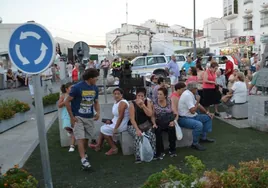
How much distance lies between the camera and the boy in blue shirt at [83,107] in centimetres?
509

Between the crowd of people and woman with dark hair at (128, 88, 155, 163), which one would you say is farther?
woman with dark hair at (128, 88, 155, 163)

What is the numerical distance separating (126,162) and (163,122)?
1.01 meters

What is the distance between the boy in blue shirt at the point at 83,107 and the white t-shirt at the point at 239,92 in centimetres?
461

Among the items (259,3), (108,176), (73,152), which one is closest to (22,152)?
(73,152)

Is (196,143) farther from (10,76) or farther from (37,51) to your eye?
(10,76)

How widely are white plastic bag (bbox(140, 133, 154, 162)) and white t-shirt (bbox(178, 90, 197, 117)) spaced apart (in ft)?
3.69

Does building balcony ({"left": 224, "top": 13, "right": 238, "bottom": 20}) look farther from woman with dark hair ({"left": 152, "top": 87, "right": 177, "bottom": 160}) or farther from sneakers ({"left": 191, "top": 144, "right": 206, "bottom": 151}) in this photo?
woman with dark hair ({"left": 152, "top": 87, "right": 177, "bottom": 160})

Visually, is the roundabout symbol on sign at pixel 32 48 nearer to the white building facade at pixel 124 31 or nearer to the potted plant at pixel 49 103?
the potted plant at pixel 49 103

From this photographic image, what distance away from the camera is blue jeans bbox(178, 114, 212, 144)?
600cm

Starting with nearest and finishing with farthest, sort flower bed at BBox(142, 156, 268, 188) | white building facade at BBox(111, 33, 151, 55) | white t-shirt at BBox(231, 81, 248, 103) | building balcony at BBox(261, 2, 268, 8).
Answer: flower bed at BBox(142, 156, 268, 188) → white t-shirt at BBox(231, 81, 248, 103) → building balcony at BBox(261, 2, 268, 8) → white building facade at BBox(111, 33, 151, 55)

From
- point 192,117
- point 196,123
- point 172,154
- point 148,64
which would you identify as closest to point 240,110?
point 192,117

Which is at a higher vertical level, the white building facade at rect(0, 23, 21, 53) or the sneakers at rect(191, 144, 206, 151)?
the white building facade at rect(0, 23, 21, 53)

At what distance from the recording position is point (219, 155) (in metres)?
5.62

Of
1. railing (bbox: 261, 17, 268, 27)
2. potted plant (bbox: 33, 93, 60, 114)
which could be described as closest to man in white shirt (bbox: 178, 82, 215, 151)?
potted plant (bbox: 33, 93, 60, 114)
